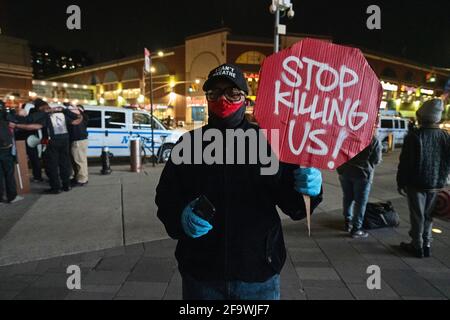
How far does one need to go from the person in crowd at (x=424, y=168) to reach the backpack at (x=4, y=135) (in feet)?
23.0

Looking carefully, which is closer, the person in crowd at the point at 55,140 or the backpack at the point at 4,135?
the backpack at the point at 4,135

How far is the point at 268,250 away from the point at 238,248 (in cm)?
17

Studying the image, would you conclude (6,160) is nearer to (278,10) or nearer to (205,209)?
(205,209)

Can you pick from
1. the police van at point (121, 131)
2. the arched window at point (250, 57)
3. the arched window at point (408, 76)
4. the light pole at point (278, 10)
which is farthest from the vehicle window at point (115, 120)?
the arched window at point (408, 76)

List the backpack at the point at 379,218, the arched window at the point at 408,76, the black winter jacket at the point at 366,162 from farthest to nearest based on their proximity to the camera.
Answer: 1. the arched window at the point at 408,76
2. the backpack at the point at 379,218
3. the black winter jacket at the point at 366,162

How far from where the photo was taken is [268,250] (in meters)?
1.86

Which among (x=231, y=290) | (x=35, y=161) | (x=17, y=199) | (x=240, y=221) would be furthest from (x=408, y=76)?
(x=231, y=290)

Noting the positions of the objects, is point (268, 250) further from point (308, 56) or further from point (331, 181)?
point (331, 181)

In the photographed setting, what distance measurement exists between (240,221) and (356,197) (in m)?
3.84

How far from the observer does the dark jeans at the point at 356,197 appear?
502cm

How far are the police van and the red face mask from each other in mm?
9911

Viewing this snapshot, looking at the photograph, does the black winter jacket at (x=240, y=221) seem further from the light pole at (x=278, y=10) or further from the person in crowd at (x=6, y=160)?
the light pole at (x=278, y=10)

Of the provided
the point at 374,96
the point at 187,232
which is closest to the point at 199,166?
the point at 187,232

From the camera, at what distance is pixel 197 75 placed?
125 feet
